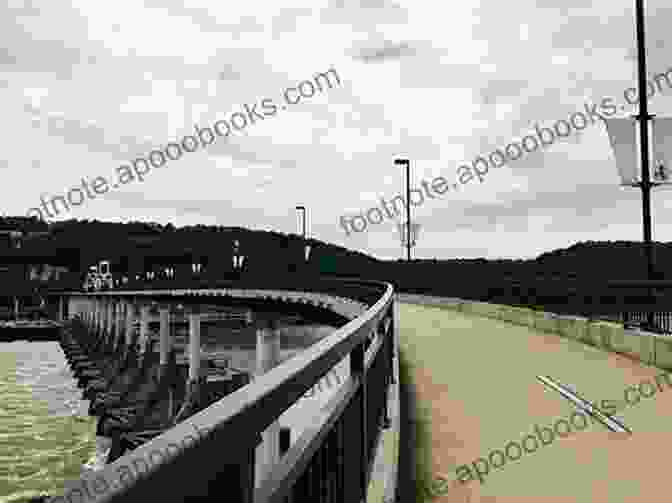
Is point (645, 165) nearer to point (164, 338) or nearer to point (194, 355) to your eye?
point (194, 355)

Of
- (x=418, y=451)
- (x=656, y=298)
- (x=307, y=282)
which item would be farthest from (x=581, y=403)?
(x=307, y=282)

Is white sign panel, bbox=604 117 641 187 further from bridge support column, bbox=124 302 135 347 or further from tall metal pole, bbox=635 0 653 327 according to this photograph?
bridge support column, bbox=124 302 135 347

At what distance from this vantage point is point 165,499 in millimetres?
1093

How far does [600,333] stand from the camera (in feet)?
57.2

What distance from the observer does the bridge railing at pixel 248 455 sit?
1024 millimetres

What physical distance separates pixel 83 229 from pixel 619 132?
569 ft

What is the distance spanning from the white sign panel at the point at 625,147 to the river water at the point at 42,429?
9.80 meters

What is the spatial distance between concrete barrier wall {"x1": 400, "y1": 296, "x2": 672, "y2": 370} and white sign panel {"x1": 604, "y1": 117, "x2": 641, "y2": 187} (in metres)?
3.97

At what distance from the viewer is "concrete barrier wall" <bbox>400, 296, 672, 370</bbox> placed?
13383mm

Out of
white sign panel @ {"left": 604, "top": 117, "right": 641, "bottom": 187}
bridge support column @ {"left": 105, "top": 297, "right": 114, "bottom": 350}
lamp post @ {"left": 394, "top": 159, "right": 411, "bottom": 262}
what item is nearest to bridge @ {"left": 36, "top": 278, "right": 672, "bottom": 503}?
white sign panel @ {"left": 604, "top": 117, "right": 641, "bottom": 187}

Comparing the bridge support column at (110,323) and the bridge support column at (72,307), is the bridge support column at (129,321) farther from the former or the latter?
the bridge support column at (72,307)

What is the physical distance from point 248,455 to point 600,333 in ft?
57.6

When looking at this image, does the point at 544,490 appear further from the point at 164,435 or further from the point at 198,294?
the point at 198,294

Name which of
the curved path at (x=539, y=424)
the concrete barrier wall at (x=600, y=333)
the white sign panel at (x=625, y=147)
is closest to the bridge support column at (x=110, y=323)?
the concrete barrier wall at (x=600, y=333)
